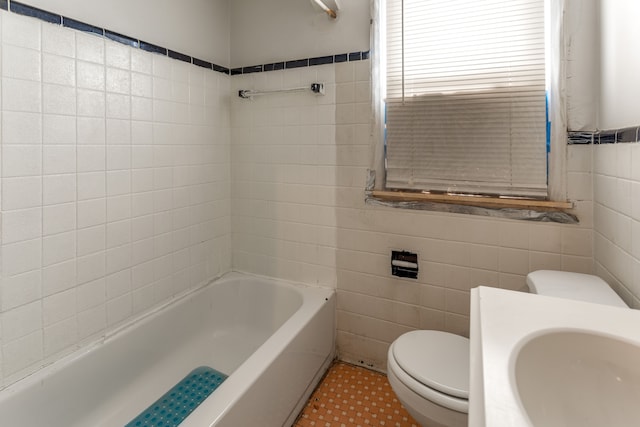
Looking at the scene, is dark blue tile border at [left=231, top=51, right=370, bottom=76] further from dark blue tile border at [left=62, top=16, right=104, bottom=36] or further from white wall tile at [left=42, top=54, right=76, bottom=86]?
white wall tile at [left=42, top=54, right=76, bottom=86]

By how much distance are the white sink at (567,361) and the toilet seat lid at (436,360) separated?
536mm

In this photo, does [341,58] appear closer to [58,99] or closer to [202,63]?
[202,63]

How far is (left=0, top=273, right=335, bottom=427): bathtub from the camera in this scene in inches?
47.3

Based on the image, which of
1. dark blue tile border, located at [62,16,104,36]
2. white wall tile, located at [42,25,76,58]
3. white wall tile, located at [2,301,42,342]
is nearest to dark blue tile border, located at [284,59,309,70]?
dark blue tile border, located at [62,16,104,36]

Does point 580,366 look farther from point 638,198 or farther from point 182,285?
point 182,285

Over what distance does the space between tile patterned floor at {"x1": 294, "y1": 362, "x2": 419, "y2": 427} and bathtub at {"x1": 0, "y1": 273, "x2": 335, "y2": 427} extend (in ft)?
0.21

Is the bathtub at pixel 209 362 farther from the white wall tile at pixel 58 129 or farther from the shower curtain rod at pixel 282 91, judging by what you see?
the shower curtain rod at pixel 282 91

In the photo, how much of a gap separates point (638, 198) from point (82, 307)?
2.05 metres

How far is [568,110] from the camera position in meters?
1.42

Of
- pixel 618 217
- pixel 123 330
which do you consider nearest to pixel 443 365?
pixel 618 217

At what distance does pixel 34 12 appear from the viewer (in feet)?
4.04

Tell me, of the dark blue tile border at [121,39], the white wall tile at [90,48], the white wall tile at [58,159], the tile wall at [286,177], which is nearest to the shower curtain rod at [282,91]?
the tile wall at [286,177]

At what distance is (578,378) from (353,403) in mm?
1233

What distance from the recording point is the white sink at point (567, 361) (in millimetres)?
614
